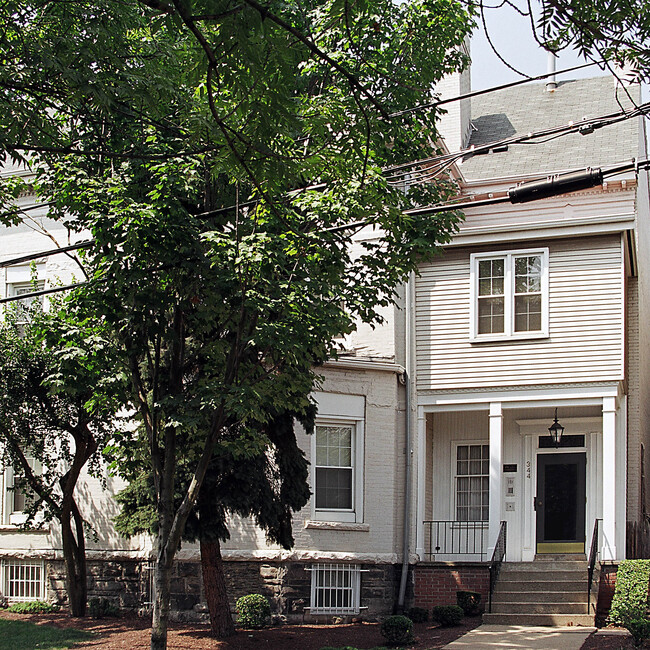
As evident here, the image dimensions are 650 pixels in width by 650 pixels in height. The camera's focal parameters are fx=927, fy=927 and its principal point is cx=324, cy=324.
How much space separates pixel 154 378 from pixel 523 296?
31.0 ft

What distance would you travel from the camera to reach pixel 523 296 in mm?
18797

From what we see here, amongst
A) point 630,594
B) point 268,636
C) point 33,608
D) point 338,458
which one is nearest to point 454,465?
point 338,458

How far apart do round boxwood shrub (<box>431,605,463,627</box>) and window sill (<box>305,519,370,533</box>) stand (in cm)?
226

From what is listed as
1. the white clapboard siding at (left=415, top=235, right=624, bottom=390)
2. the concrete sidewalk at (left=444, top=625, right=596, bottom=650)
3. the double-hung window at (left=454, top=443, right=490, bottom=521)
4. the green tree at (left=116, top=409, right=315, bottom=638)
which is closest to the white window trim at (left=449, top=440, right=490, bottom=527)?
the double-hung window at (left=454, top=443, right=490, bottom=521)

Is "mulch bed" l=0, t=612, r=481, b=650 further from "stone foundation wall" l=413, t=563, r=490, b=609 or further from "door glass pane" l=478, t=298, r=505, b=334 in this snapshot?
"door glass pane" l=478, t=298, r=505, b=334

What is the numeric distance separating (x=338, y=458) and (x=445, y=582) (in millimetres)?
3190

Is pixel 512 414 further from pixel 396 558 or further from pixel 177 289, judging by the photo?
pixel 177 289

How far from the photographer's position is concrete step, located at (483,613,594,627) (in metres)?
15.9

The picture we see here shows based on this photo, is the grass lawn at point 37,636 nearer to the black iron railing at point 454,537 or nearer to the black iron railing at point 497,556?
the black iron railing at point 497,556

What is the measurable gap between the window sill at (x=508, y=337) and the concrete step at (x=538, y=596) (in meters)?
4.84

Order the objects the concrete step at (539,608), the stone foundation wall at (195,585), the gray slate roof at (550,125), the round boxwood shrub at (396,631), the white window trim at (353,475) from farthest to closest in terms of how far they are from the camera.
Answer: the gray slate roof at (550,125), the white window trim at (353,475), the stone foundation wall at (195,585), the concrete step at (539,608), the round boxwood shrub at (396,631)

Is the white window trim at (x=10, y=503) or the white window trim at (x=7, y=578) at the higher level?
the white window trim at (x=10, y=503)

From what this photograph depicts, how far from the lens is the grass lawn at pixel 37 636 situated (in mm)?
13516

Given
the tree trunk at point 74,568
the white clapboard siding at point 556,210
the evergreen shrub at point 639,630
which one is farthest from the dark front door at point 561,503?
the tree trunk at point 74,568
